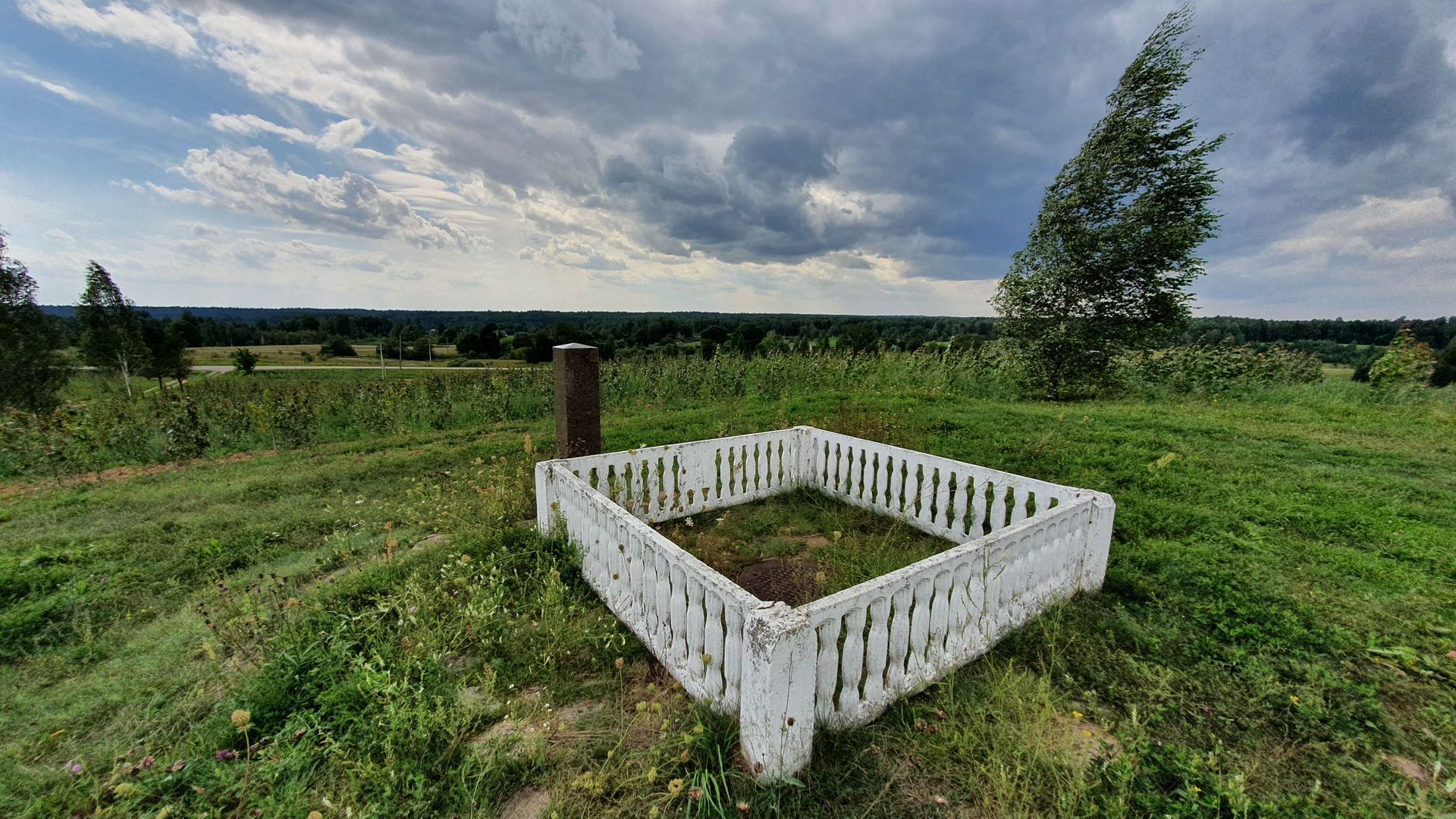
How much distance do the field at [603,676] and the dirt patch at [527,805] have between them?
0.9 inches

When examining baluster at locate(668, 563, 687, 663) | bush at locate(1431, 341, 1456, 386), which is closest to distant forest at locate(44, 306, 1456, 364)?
bush at locate(1431, 341, 1456, 386)

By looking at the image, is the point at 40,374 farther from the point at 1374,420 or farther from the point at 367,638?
the point at 1374,420

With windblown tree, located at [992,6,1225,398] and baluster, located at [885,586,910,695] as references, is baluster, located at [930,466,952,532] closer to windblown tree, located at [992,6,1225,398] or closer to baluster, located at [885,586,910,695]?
baluster, located at [885,586,910,695]

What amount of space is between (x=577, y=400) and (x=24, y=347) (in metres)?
27.1

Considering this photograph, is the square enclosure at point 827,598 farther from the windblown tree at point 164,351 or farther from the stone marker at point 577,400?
the windblown tree at point 164,351

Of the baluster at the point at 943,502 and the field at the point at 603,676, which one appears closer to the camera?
the field at the point at 603,676

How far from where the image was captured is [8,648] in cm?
298

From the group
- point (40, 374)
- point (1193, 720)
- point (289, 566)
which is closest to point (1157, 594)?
point (1193, 720)

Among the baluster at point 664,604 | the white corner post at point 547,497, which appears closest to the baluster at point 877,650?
the baluster at point 664,604

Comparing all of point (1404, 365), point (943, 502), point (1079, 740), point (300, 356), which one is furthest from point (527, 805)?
point (300, 356)

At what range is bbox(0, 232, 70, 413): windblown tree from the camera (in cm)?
1769

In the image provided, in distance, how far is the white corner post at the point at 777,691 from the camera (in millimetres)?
1887

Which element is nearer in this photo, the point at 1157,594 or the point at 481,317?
the point at 1157,594

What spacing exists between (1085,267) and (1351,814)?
10772mm
